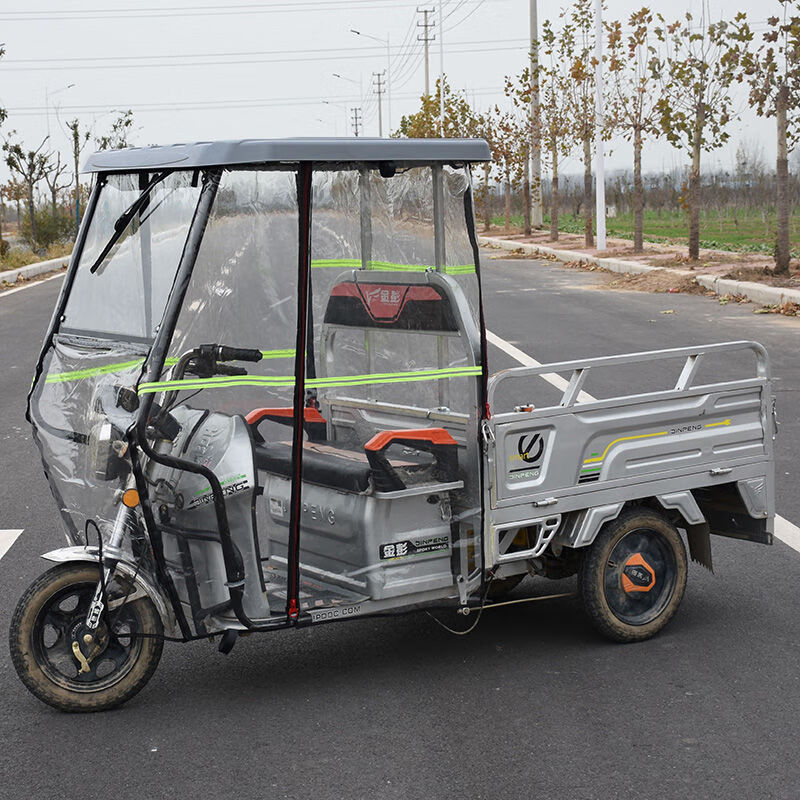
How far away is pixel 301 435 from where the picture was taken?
4750 mm

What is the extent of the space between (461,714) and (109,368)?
1.86 meters

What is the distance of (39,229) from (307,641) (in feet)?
142

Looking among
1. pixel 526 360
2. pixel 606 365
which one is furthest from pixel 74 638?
pixel 526 360

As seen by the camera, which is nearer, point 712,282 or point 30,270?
point 712,282

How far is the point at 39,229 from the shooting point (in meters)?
46.2

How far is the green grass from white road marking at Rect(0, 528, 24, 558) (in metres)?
24.2

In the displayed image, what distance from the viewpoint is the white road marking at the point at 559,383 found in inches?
276

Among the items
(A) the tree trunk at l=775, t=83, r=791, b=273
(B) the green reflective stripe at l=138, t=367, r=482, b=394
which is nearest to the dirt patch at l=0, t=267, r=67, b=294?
(A) the tree trunk at l=775, t=83, r=791, b=273

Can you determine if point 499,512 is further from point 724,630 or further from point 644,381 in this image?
point 644,381

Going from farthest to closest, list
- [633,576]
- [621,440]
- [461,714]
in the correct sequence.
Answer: [633,576], [621,440], [461,714]

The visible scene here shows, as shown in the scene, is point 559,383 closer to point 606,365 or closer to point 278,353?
point 606,365

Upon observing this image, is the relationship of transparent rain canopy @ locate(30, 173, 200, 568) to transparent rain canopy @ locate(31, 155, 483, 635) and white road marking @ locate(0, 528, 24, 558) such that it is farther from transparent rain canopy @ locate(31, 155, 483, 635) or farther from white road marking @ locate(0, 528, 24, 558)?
white road marking @ locate(0, 528, 24, 558)

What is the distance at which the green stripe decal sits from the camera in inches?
189

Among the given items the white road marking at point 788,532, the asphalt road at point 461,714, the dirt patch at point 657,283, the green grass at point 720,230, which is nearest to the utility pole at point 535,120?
the green grass at point 720,230
